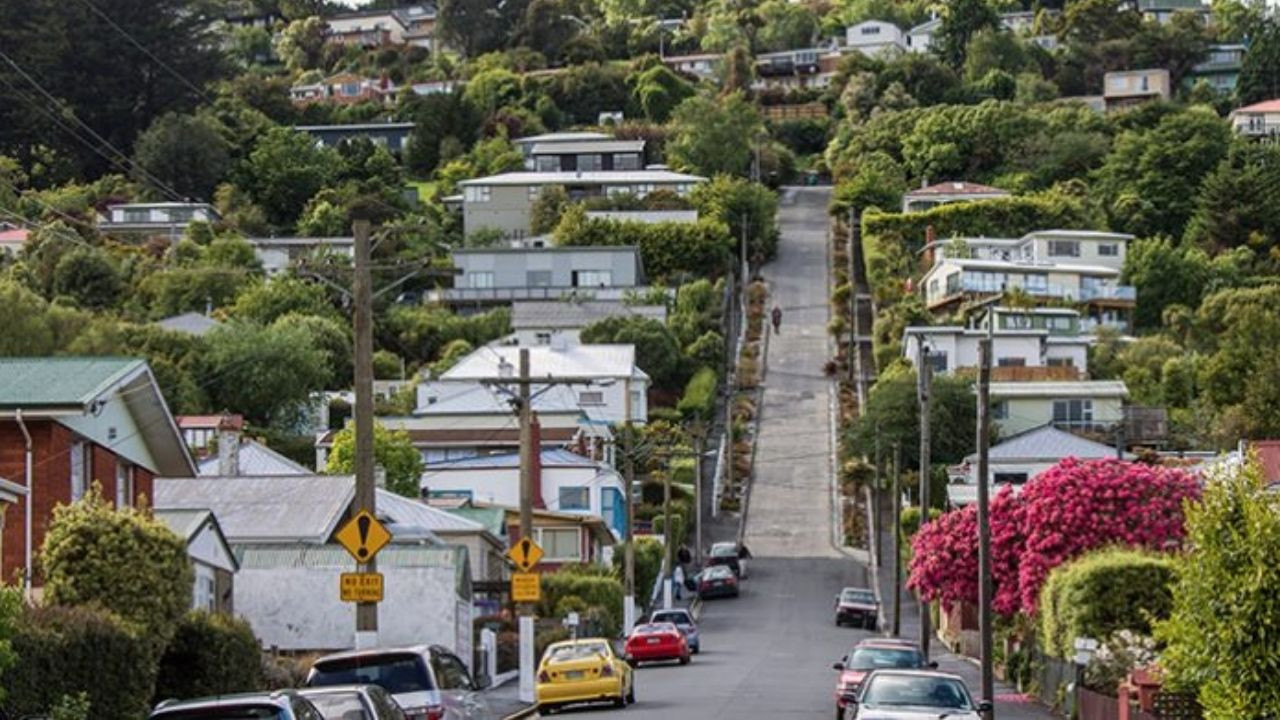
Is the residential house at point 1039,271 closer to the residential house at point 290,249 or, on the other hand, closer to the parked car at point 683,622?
the residential house at point 290,249

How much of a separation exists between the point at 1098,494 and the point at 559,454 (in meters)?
40.5

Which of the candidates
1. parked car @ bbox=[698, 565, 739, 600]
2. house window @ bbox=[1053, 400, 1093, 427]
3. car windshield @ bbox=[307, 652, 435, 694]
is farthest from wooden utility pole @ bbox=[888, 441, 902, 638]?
car windshield @ bbox=[307, 652, 435, 694]

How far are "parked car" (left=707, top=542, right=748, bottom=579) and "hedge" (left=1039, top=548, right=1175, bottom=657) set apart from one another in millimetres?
42507

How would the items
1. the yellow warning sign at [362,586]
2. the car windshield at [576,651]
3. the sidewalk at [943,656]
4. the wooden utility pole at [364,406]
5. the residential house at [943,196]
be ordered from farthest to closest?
the residential house at [943,196] < the sidewalk at [943,656] < the car windshield at [576,651] < the wooden utility pole at [364,406] < the yellow warning sign at [362,586]

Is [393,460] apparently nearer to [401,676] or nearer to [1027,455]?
[1027,455]

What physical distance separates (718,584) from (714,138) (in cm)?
8806

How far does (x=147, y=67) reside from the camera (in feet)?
551

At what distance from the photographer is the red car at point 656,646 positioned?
63281 mm

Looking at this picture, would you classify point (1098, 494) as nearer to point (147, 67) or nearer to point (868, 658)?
point (868, 658)

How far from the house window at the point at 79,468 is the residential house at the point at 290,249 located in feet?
296

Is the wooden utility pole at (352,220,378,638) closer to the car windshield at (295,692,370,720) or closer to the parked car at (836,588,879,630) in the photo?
the car windshield at (295,692,370,720)

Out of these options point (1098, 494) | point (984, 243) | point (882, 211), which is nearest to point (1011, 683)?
point (1098, 494)

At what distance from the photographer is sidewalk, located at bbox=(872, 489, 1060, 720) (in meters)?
53.6

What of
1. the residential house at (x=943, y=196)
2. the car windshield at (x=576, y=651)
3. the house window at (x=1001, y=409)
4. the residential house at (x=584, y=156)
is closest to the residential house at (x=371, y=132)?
the residential house at (x=584, y=156)
